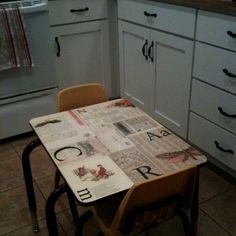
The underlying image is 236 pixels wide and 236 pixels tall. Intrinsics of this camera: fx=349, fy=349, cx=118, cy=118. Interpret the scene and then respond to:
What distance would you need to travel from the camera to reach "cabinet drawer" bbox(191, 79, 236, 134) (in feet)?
5.95

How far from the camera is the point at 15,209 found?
1.85 metres

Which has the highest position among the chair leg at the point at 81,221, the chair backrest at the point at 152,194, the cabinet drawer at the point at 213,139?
the chair backrest at the point at 152,194

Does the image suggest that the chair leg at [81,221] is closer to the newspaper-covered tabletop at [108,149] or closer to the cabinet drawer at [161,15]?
the newspaper-covered tabletop at [108,149]

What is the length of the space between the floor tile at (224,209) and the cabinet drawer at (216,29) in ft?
2.61

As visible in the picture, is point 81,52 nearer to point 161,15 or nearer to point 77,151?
point 161,15

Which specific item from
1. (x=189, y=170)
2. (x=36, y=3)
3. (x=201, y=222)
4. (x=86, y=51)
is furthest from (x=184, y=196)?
(x=86, y=51)

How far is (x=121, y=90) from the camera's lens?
9.21ft

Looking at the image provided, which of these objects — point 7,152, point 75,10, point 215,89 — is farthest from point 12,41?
point 215,89

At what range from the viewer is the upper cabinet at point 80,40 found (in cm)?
247

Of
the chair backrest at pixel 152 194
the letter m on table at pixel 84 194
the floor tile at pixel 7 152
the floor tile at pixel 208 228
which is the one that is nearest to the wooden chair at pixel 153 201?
the chair backrest at pixel 152 194

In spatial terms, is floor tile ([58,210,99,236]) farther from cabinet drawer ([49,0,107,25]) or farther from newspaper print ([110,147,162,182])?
cabinet drawer ([49,0,107,25])

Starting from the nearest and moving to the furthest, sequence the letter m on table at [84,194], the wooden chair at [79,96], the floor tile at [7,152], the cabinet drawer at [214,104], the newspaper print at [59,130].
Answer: the letter m on table at [84,194], the newspaper print at [59,130], the wooden chair at [79,96], the cabinet drawer at [214,104], the floor tile at [7,152]

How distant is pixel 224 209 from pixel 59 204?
0.87m

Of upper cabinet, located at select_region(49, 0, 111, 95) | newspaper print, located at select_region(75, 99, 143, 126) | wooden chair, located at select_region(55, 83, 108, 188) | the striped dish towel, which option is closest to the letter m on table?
newspaper print, located at select_region(75, 99, 143, 126)
